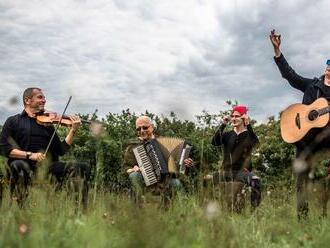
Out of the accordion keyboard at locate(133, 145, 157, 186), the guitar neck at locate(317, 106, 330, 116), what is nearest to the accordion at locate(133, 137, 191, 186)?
the accordion keyboard at locate(133, 145, 157, 186)

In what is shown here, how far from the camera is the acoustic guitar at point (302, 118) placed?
5.45 meters

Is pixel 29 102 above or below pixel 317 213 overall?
above

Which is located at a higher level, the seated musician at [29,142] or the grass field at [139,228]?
the seated musician at [29,142]

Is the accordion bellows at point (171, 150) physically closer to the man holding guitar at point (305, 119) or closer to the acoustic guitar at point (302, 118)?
the acoustic guitar at point (302, 118)

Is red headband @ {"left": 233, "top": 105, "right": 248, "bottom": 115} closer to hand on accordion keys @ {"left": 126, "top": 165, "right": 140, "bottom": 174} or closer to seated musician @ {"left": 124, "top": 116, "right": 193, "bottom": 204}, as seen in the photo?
seated musician @ {"left": 124, "top": 116, "right": 193, "bottom": 204}

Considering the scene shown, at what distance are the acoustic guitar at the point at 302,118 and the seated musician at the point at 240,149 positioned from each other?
637 mm

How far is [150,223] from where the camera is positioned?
2.48 metres

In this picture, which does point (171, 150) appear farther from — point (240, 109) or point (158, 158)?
point (240, 109)

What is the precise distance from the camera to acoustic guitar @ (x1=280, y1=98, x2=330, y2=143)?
545 cm

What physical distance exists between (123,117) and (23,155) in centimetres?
390

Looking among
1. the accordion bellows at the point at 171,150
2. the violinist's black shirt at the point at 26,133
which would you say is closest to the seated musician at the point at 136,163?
the accordion bellows at the point at 171,150

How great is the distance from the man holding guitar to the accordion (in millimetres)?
1484

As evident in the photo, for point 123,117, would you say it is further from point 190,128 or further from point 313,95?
point 313,95

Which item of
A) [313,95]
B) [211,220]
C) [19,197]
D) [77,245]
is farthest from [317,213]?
[77,245]
